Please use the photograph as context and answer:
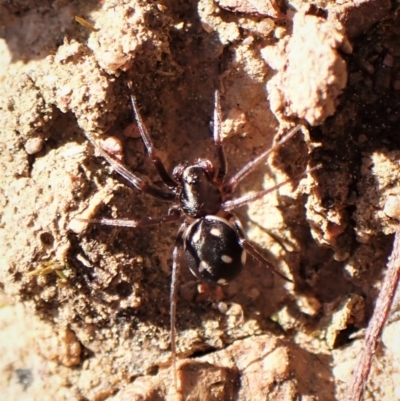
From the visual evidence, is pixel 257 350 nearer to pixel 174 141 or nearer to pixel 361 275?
pixel 361 275

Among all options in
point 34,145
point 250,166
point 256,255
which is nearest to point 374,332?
point 256,255

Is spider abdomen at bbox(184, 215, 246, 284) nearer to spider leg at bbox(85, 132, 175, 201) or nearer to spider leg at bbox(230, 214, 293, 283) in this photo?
spider leg at bbox(230, 214, 293, 283)

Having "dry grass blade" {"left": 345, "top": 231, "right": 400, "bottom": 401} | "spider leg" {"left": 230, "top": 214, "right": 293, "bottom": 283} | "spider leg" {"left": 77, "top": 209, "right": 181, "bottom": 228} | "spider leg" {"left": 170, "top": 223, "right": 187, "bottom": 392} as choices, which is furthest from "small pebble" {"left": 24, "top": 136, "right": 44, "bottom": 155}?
"dry grass blade" {"left": 345, "top": 231, "right": 400, "bottom": 401}

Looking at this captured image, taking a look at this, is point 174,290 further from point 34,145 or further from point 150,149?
point 34,145

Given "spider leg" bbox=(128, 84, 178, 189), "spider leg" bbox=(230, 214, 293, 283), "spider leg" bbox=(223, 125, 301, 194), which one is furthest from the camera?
"spider leg" bbox=(230, 214, 293, 283)

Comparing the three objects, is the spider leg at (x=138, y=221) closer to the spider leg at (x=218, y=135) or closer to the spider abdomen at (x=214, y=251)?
the spider abdomen at (x=214, y=251)
